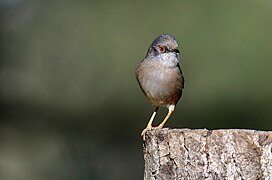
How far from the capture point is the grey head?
5.73 meters

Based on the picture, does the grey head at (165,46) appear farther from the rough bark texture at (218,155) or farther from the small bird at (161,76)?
the rough bark texture at (218,155)

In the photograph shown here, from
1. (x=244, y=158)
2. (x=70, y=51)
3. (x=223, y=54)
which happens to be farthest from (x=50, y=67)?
(x=244, y=158)

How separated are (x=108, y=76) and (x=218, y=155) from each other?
24.8ft

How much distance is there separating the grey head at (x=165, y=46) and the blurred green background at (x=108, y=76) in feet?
17.0

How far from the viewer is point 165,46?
5777 millimetres

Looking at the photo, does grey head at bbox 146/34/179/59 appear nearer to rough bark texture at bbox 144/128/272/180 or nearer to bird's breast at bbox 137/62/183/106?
bird's breast at bbox 137/62/183/106

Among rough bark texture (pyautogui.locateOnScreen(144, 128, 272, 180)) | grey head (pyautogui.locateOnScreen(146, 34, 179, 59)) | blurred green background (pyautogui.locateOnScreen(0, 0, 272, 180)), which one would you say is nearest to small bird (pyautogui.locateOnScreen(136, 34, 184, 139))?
grey head (pyautogui.locateOnScreen(146, 34, 179, 59))

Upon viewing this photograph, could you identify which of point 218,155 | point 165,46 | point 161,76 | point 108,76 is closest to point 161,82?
point 161,76

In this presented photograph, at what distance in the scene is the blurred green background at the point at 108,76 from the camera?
11320mm

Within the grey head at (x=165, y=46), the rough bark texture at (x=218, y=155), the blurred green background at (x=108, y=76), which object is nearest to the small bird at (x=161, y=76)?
the grey head at (x=165, y=46)

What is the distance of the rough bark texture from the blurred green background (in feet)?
21.4

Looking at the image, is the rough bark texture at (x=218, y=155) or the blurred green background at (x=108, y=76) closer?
the rough bark texture at (x=218, y=155)

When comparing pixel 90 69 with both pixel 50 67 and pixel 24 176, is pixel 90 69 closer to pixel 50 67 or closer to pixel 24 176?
pixel 50 67

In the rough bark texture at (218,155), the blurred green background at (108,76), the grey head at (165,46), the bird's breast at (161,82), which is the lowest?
the rough bark texture at (218,155)
